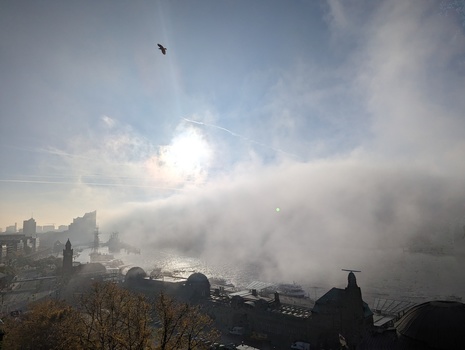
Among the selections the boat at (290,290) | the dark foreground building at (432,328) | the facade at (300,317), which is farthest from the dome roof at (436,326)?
the boat at (290,290)

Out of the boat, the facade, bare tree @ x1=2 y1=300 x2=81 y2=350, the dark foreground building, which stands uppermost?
the dark foreground building

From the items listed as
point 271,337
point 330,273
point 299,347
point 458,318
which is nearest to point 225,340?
point 271,337

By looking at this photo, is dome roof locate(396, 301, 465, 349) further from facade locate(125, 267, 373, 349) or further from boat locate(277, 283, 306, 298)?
boat locate(277, 283, 306, 298)

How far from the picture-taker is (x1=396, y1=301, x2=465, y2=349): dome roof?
30719 mm

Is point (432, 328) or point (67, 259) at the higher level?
point (432, 328)

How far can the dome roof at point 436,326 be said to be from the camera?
30.7m

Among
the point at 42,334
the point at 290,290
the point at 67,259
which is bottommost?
the point at 290,290

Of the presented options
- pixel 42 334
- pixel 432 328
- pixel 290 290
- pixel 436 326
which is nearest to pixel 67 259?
pixel 290 290

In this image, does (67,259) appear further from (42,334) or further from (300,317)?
(300,317)

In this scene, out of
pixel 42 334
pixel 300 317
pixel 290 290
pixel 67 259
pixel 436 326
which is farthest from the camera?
pixel 67 259

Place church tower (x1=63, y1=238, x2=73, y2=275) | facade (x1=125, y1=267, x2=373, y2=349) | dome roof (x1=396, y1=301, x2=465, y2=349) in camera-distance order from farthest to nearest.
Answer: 1. church tower (x1=63, y1=238, x2=73, y2=275)
2. facade (x1=125, y1=267, x2=373, y2=349)
3. dome roof (x1=396, y1=301, x2=465, y2=349)

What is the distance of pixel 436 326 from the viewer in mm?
32094

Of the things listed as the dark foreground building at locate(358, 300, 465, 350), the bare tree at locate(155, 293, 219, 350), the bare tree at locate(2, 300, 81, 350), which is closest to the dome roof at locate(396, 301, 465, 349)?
the dark foreground building at locate(358, 300, 465, 350)

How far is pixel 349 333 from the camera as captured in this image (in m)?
49.8
